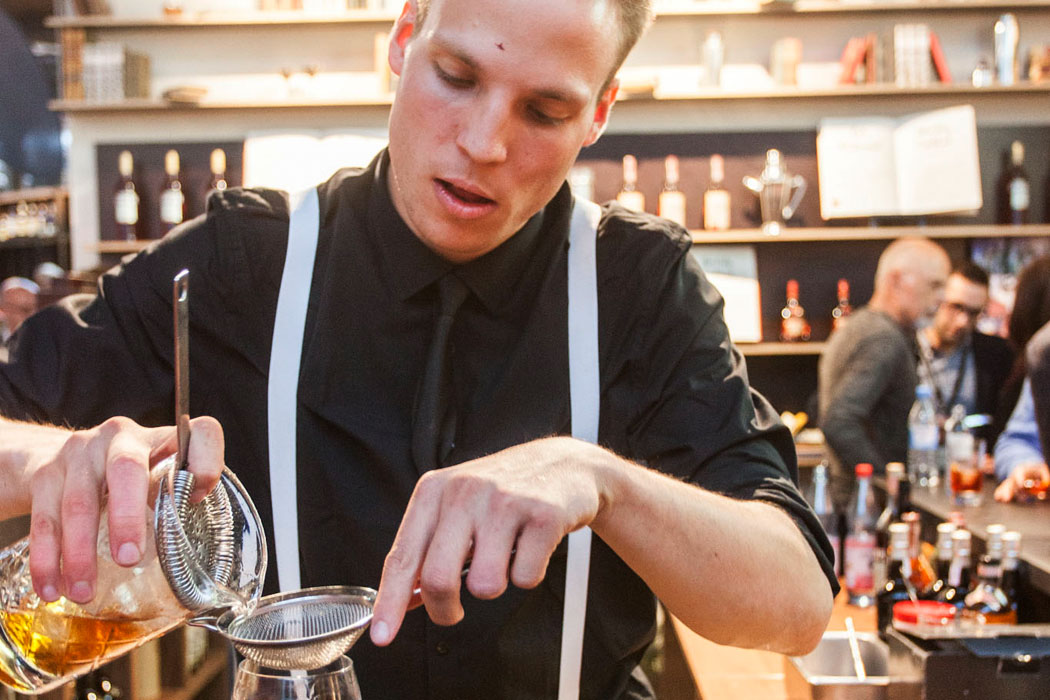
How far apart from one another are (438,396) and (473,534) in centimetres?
46

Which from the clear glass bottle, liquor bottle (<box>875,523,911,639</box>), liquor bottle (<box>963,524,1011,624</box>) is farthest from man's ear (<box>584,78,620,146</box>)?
liquor bottle (<box>963,524,1011,624</box>)

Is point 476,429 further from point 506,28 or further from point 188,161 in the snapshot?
point 188,161

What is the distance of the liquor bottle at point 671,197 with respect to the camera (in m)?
4.42

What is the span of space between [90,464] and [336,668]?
254 mm

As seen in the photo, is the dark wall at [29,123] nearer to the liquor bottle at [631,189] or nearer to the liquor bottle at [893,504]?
the liquor bottle at [631,189]

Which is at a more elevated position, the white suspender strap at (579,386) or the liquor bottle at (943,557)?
the white suspender strap at (579,386)

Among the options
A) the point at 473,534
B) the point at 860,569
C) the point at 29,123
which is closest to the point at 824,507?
the point at 860,569

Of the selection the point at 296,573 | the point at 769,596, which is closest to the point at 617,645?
the point at 769,596

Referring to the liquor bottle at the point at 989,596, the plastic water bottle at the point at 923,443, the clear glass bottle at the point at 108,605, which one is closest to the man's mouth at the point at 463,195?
the clear glass bottle at the point at 108,605

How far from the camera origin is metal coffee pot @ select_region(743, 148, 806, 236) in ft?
14.4

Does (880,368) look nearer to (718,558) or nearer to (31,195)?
(718,558)

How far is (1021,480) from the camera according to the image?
10.2ft

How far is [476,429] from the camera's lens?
117 cm

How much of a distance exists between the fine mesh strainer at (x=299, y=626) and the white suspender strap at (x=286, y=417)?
0.39 metres
